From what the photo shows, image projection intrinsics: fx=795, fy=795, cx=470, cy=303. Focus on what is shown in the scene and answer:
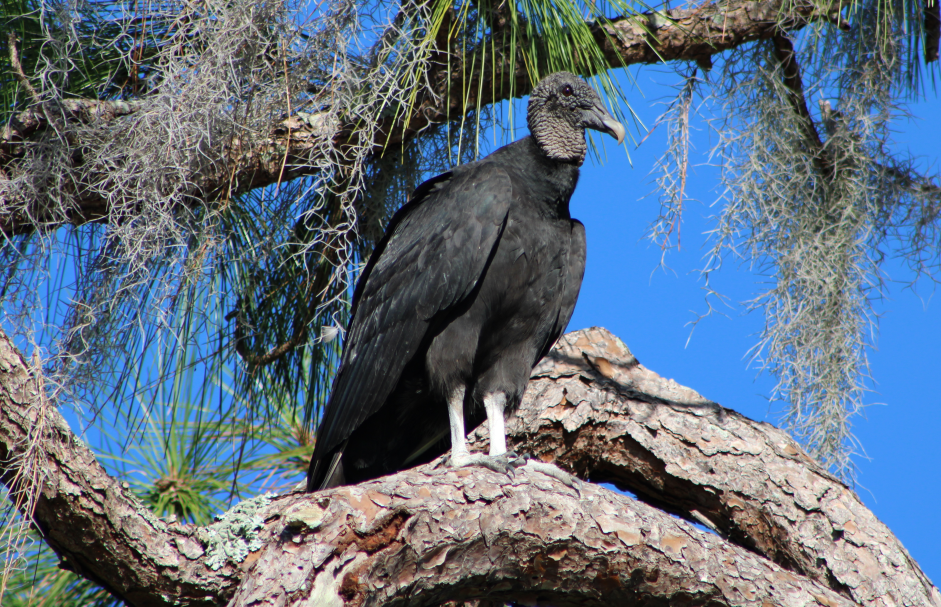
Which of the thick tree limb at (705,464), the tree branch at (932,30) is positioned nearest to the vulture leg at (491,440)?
the thick tree limb at (705,464)

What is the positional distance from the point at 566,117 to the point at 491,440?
110 centimetres

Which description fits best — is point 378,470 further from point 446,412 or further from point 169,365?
point 169,365

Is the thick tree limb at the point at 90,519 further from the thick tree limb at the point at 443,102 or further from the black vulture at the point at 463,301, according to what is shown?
the thick tree limb at the point at 443,102

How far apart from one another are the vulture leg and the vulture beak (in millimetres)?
960

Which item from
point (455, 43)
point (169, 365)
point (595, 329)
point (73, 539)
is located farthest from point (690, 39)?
point (73, 539)

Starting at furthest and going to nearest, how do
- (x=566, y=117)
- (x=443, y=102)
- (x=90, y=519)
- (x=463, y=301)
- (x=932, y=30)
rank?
1. (x=932, y=30)
2. (x=443, y=102)
3. (x=566, y=117)
4. (x=463, y=301)
5. (x=90, y=519)

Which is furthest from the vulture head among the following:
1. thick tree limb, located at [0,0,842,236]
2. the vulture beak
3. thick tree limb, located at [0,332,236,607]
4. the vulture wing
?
thick tree limb, located at [0,332,236,607]

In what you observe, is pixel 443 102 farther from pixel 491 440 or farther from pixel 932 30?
pixel 932 30

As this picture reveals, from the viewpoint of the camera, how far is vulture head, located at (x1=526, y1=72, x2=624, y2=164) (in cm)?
267

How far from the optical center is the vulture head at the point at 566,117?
105 inches

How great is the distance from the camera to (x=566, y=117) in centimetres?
267

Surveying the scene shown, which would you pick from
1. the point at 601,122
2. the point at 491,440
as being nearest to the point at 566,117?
the point at 601,122

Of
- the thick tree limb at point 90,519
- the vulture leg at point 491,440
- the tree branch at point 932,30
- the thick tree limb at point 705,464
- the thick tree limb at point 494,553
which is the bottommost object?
the thick tree limb at point 90,519

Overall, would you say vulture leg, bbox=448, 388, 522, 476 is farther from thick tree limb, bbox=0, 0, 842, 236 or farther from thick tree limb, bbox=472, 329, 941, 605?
thick tree limb, bbox=0, 0, 842, 236
